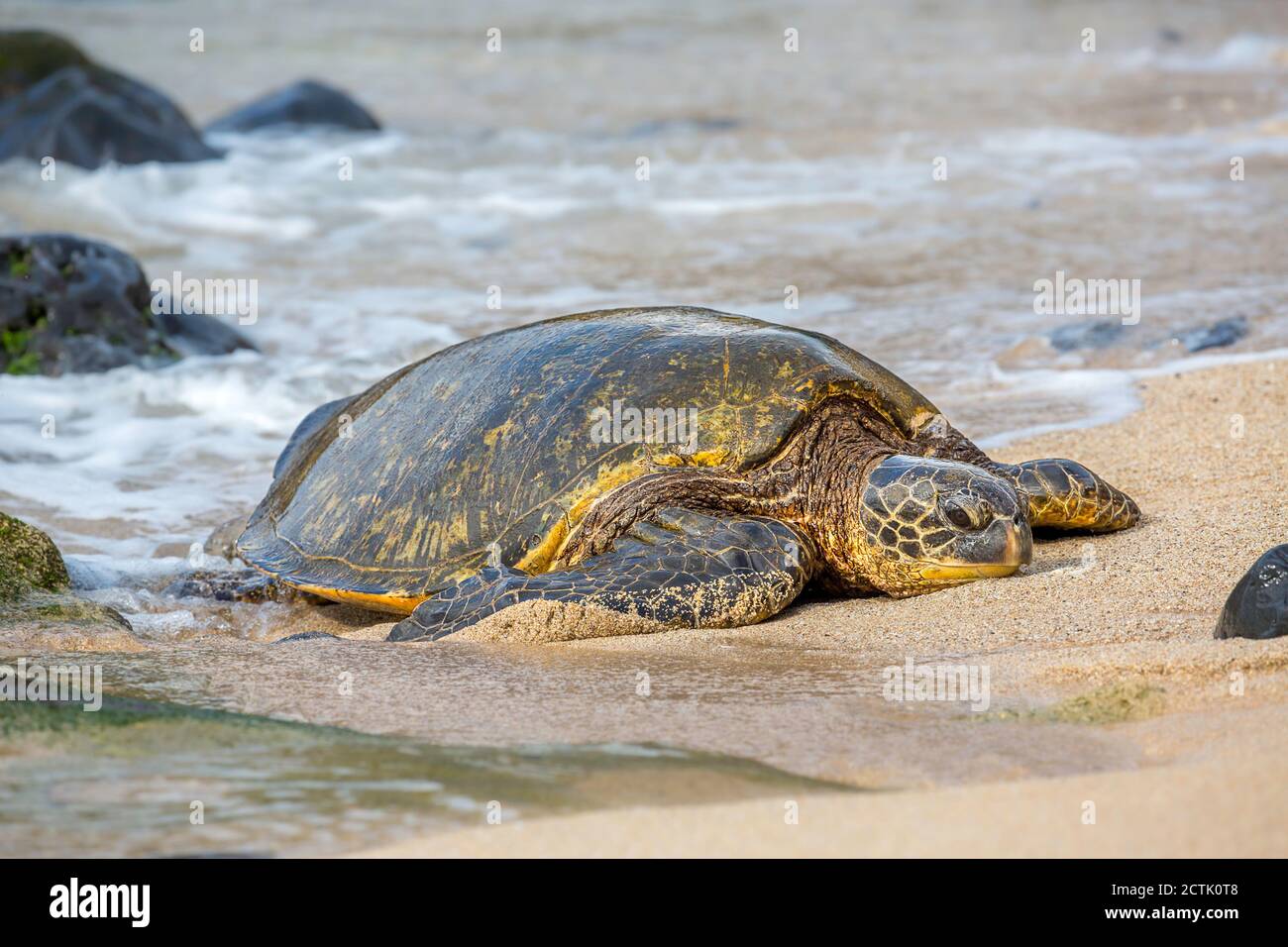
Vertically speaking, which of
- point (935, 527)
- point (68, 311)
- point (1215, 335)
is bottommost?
point (935, 527)

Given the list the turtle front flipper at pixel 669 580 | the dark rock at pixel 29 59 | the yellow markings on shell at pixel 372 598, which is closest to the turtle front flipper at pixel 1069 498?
the turtle front flipper at pixel 669 580

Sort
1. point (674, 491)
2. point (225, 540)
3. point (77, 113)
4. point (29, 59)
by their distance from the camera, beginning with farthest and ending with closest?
1. point (29, 59)
2. point (77, 113)
3. point (225, 540)
4. point (674, 491)

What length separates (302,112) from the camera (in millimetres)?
16766

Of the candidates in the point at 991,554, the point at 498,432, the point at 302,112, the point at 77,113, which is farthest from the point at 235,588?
the point at 302,112

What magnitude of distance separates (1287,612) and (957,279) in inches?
260

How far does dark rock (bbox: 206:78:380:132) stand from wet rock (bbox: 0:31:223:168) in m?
1.85

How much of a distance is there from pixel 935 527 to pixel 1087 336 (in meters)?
3.97

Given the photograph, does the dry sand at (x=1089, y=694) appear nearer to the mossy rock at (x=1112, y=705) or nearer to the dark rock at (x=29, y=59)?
the mossy rock at (x=1112, y=705)

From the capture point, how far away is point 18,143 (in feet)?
44.4

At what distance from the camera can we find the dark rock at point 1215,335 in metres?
7.32

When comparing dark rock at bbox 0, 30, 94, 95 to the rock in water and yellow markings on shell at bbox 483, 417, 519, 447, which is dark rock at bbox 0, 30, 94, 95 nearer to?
yellow markings on shell at bbox 483, 417, 519, 447

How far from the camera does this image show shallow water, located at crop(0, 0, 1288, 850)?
328 cm

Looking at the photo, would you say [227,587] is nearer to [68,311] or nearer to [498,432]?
[498,432]

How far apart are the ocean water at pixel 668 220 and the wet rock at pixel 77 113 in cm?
30
